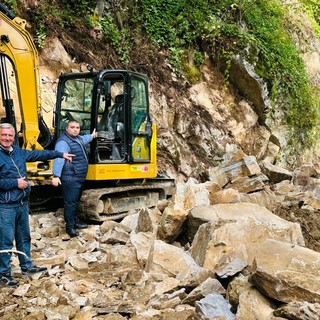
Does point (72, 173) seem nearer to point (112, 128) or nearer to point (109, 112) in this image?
point (112, 128)

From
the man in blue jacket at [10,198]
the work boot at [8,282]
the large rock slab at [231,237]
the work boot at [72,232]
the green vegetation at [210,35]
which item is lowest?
the work boot at [8,282]

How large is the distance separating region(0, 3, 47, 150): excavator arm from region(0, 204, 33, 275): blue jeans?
249 centimetres

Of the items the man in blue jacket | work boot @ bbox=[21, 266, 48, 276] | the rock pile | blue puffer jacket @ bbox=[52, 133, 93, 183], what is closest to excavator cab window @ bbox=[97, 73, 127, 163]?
blue puffer jacket @ bbox=[52, 133, 93, 183]

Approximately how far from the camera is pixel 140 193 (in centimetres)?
861

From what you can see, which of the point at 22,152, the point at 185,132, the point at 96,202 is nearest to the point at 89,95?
the point at 96,202

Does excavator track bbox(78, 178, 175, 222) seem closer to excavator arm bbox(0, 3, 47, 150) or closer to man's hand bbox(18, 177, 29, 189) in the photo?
excavator arm bbox(0, 3, 47, 150)

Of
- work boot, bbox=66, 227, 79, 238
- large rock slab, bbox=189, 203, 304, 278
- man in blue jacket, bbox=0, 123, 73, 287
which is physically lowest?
work boot, bbox=66, 227, 79, 238

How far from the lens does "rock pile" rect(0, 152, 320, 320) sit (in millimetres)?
3496

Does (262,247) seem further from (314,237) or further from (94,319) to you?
(314,237)

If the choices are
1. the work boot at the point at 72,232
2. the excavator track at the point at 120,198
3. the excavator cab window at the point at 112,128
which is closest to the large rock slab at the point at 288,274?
the work boot at the point at 72,232

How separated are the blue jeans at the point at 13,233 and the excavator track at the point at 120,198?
2345 mm

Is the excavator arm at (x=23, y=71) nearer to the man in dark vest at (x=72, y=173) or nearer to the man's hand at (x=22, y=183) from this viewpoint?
the man in dark vest at (x=72, y=173)

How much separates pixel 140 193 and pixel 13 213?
4.05 meters

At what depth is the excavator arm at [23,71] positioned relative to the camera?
682 centimetres
